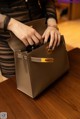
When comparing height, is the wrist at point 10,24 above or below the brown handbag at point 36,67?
above

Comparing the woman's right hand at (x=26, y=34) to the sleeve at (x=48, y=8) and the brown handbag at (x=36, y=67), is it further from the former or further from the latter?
the sleeve at (x=48, y=8)

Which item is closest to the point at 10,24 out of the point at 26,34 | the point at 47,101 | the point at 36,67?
the point at 26,34

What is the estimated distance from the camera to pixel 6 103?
1.96 ft

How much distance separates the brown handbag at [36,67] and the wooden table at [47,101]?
28 millimetres

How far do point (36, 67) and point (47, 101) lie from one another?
131mm

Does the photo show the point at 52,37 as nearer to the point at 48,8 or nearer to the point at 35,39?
the point at 35,39

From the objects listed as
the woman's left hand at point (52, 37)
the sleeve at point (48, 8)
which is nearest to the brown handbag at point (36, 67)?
the woman's left hand at point (52, 37)

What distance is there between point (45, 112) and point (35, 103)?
0.19ft

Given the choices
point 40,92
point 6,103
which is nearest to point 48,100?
point 40,92

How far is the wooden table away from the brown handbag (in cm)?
3

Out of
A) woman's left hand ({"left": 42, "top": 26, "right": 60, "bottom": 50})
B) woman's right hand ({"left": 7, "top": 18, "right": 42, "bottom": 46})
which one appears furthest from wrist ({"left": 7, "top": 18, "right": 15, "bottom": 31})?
woman's left hand ({"left": 42, "top": 26, "right": 60, "bottom": 50})

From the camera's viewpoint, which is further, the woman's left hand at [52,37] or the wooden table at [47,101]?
the woman's left hand at [52,37]

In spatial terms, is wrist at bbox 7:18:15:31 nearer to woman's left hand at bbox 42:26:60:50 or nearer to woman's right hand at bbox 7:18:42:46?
woman's right hand at bbox 7:18:42:46

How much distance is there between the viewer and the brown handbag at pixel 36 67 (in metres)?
0.57
